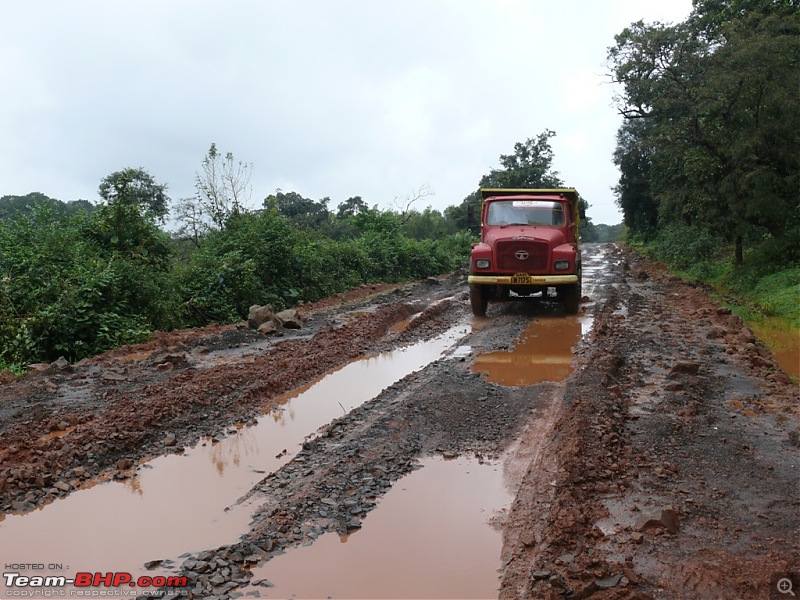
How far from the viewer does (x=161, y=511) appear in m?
4.47

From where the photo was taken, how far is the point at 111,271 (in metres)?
10.9

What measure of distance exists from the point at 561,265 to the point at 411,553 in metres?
9.56

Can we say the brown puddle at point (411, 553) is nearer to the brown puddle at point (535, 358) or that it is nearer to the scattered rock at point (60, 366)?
the brown puddle at point (535, 358)

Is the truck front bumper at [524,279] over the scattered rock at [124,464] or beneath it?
over

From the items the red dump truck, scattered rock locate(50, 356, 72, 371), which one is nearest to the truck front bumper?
the red dump truck

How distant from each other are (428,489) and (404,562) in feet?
3.15

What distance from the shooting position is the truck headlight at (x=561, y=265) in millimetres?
12578

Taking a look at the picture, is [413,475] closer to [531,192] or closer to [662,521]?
[662,521]

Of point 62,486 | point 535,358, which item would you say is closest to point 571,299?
point 535,358

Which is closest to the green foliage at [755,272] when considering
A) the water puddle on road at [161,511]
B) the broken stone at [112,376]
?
the water puddle on road at [161,511]

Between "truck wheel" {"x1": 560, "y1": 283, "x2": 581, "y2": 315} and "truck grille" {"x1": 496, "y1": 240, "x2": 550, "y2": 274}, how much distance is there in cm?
83

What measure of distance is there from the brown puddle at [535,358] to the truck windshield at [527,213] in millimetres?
2503

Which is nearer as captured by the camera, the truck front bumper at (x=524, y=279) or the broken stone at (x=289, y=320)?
the broken stone at (x=289, y=320)

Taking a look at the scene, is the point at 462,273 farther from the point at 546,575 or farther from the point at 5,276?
the point at 546,575
